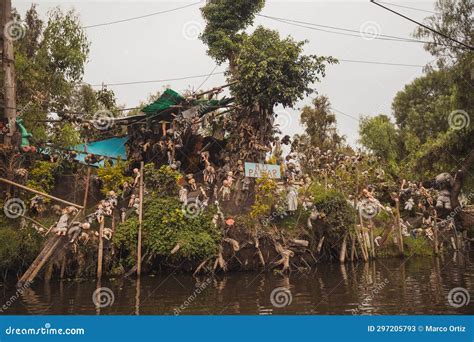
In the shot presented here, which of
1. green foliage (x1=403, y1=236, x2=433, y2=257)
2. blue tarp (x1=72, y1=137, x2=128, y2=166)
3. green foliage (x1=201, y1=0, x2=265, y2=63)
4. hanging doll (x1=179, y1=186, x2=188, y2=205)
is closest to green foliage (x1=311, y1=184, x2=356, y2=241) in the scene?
green foliage (x1=403, y1=236, x2=433, y2=257)

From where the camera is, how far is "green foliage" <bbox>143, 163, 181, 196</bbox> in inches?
765

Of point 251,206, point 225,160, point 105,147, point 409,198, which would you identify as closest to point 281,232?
point 251,206

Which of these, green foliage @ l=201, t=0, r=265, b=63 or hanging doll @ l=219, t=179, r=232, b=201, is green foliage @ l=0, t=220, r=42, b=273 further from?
green foliage @ l=201, t=0, r=265, b=63

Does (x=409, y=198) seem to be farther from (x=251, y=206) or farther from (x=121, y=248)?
(x=121, y=248)

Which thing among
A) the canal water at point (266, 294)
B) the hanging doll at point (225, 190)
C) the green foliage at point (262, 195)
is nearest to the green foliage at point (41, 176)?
the canal water at point (266, 294)

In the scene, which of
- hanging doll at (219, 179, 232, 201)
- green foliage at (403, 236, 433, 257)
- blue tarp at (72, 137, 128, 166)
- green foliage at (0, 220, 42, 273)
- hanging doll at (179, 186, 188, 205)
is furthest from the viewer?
blue tarp at (72, 137, 128, 166)

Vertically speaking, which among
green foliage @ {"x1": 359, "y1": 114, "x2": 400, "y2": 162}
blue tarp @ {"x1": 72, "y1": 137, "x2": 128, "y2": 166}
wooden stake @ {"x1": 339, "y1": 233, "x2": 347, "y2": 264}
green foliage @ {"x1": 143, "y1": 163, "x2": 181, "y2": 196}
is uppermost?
green foliage @ {"x1": 359, "y1": 114, "x2": 400, "y2": 162}

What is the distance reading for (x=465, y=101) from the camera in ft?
74.2

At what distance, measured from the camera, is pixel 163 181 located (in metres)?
19.5

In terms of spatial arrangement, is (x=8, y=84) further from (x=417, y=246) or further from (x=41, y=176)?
(x=417, y=246)

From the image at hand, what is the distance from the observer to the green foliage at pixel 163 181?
19.4m

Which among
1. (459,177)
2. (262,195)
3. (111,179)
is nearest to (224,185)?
(262,195)

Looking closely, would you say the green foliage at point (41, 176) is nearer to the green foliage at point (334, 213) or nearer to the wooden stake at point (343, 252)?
Result: the green foliage at point (334, 213)

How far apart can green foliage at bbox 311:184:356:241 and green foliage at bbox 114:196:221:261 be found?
5.21 meters
